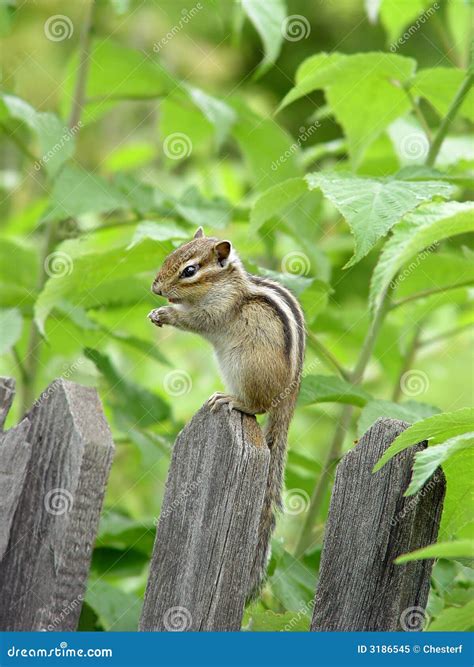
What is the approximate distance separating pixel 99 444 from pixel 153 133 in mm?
6405

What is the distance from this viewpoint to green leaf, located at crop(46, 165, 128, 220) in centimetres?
251

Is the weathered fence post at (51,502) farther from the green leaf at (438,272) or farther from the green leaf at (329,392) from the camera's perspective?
the green leaf at (438,272)

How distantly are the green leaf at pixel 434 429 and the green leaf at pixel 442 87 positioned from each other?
101 centimetres

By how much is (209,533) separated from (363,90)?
126cm

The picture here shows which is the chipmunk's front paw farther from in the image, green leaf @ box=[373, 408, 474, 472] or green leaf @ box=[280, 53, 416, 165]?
green leaf @ box=[373, 408, 474, 472]

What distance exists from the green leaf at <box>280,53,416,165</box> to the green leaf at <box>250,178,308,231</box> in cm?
31

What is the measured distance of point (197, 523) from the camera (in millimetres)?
1672

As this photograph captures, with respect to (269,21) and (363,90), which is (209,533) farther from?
(269,21)

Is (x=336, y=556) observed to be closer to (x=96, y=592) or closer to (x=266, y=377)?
(x=266, y=377)

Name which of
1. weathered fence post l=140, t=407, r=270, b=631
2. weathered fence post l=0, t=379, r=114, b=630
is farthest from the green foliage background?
weathered fence post l=0, t=379, r=114, b=630

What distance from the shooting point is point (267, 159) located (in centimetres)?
274

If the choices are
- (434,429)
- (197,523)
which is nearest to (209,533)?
(197,523)

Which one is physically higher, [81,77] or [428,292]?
[81,77]

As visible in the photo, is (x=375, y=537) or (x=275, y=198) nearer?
(x=375, y=537)
